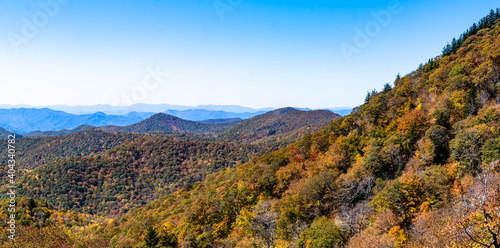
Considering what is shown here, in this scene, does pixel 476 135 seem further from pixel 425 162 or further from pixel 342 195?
pixel 342 195

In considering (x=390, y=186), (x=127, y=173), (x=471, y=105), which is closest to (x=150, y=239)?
(x=390, y=186)

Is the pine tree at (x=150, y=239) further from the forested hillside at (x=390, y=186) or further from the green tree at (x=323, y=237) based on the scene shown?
the green tree at (x=323, y=237)

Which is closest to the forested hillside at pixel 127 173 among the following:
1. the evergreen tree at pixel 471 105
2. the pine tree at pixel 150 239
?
the pine tree at pixel 150 239

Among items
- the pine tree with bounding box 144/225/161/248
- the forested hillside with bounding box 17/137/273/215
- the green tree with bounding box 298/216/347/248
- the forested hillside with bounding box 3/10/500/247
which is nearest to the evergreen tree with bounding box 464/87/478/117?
the forested hillside with bounding box 3/10/500/247

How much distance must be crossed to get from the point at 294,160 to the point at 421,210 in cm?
3154

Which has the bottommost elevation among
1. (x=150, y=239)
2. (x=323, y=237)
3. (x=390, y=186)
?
(x=150, y=239)

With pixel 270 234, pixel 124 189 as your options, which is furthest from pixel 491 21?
pixel 124 189

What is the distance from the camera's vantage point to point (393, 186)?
2516 cm

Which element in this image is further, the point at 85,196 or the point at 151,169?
the point at 151,169

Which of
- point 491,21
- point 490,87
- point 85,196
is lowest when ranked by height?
point 85,196

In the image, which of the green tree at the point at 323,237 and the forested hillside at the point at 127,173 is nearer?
the green tree at the point at 323,237

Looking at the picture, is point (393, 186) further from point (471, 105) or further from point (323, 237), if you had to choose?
point (471, 105)

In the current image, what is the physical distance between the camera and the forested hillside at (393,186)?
18.7 meters

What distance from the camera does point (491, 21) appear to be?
75.9 m
